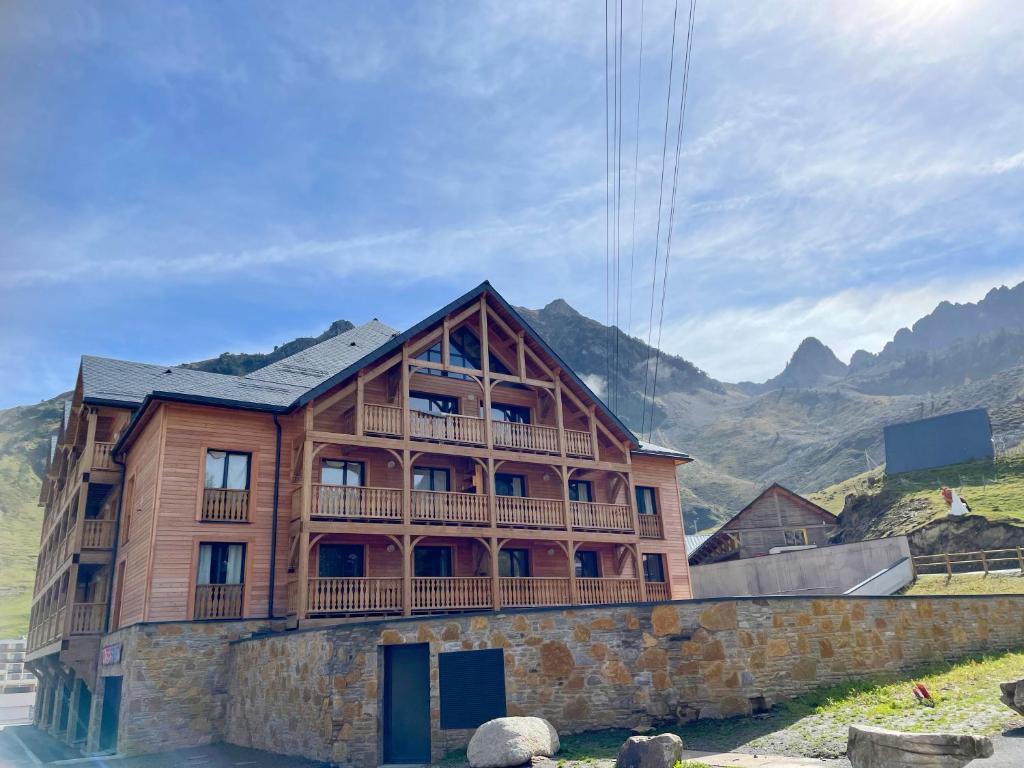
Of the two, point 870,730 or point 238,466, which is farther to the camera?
point 238,466

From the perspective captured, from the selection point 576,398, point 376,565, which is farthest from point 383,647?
point 576,398

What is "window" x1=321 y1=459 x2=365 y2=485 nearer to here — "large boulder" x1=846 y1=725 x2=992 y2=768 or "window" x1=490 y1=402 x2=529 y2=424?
"window" x1=490 y1=402 x2=529 y2=424

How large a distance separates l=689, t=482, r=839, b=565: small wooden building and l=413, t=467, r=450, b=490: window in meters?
23.2

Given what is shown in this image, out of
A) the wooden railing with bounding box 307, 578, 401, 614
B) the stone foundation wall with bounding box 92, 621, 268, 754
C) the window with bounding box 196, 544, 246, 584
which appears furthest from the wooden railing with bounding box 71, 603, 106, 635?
the wooden railing with bounding box 307, 578, 401, 614

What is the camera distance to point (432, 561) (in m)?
24.1

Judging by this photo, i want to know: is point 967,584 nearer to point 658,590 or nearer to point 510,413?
point 658,590

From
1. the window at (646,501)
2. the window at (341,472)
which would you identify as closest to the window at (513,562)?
the window at (341,472)

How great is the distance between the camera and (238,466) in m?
21.6

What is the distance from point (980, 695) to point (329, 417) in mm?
18144

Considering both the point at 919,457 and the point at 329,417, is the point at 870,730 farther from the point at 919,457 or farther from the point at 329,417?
the point at 919,457

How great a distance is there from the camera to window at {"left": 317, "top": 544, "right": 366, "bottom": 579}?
862 inches

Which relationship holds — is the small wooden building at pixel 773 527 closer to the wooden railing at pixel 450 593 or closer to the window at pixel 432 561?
the window at pixel 432 561

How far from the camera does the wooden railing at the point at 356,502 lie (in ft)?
69.2

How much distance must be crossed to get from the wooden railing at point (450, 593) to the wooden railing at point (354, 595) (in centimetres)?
68
